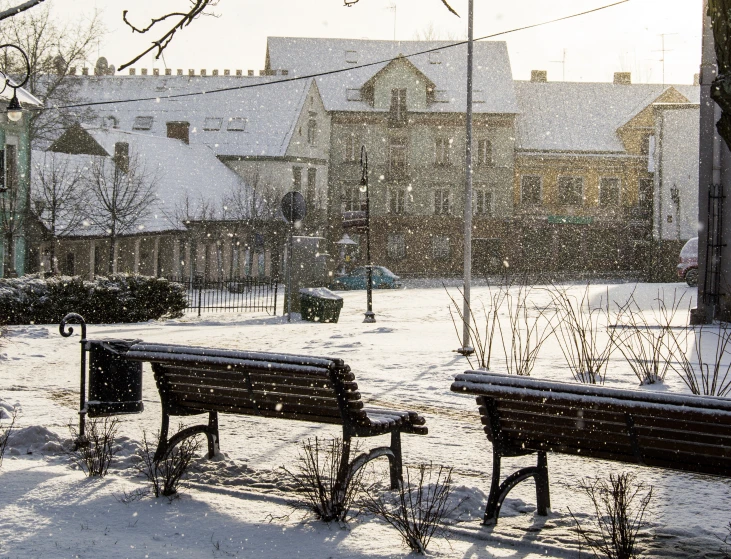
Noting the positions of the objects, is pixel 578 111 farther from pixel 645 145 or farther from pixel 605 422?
pixel 605 422

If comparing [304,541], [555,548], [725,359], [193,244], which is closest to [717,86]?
[555,548]

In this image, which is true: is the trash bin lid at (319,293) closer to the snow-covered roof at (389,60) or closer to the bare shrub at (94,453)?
the bare shrub at (94,453)

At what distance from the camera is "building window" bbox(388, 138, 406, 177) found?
199 ft

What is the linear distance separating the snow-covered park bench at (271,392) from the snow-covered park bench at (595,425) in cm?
82

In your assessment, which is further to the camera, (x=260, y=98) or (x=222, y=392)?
(x=260, y=98)

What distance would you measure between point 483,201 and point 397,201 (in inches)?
205

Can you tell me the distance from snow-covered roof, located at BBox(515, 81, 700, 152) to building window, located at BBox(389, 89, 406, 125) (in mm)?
7196

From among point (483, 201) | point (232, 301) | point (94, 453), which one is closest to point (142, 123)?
point (483, 201)

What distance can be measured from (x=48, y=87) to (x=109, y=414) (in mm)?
45808

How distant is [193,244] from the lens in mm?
49312

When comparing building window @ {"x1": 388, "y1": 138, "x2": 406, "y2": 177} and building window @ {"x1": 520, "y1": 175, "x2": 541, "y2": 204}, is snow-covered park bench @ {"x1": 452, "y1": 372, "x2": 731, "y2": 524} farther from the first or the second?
building window @ {"x1": 520, "y1": 175, "x2": 541, "y2": 204}

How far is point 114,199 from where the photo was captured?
3959 centimetres

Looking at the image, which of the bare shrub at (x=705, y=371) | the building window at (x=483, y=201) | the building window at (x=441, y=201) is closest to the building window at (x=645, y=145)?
the building window at (x=483, y=201)

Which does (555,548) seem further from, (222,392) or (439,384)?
(439,384)
